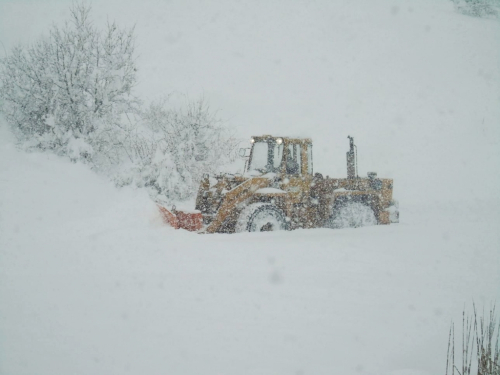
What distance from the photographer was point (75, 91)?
11633 millimetres

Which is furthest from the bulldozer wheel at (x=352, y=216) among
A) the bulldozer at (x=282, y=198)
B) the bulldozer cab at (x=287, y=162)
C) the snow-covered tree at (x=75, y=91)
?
the snow-covered tree at (x=75, y=91)

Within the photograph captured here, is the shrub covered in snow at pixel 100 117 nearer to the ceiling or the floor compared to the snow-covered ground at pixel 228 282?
nearer to the ceiling

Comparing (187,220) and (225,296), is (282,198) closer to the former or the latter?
(187,220)

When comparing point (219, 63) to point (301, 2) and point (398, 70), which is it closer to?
point (398, 70)

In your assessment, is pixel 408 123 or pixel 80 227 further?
pixel 408 123

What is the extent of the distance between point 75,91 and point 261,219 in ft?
29.6

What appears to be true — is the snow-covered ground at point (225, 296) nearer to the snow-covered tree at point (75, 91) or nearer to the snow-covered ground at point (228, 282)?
the snow-covered ground at point (228, 282)

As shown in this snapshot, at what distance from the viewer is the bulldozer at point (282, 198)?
20.5 feet

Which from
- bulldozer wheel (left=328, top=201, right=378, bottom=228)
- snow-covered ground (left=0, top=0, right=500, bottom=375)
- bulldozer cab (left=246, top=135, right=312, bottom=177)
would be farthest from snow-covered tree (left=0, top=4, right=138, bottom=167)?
bulldozer wheel (left=328, top=201, right=378, bottom=228)

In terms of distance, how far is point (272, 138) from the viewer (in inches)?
A: 270

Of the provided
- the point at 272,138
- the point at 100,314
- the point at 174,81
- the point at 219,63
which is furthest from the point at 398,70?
the point at 100,314

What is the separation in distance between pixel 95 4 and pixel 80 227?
30.6 m

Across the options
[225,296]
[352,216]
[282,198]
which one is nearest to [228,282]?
[225,296]

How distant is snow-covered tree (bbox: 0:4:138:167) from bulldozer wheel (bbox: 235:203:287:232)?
706cm
